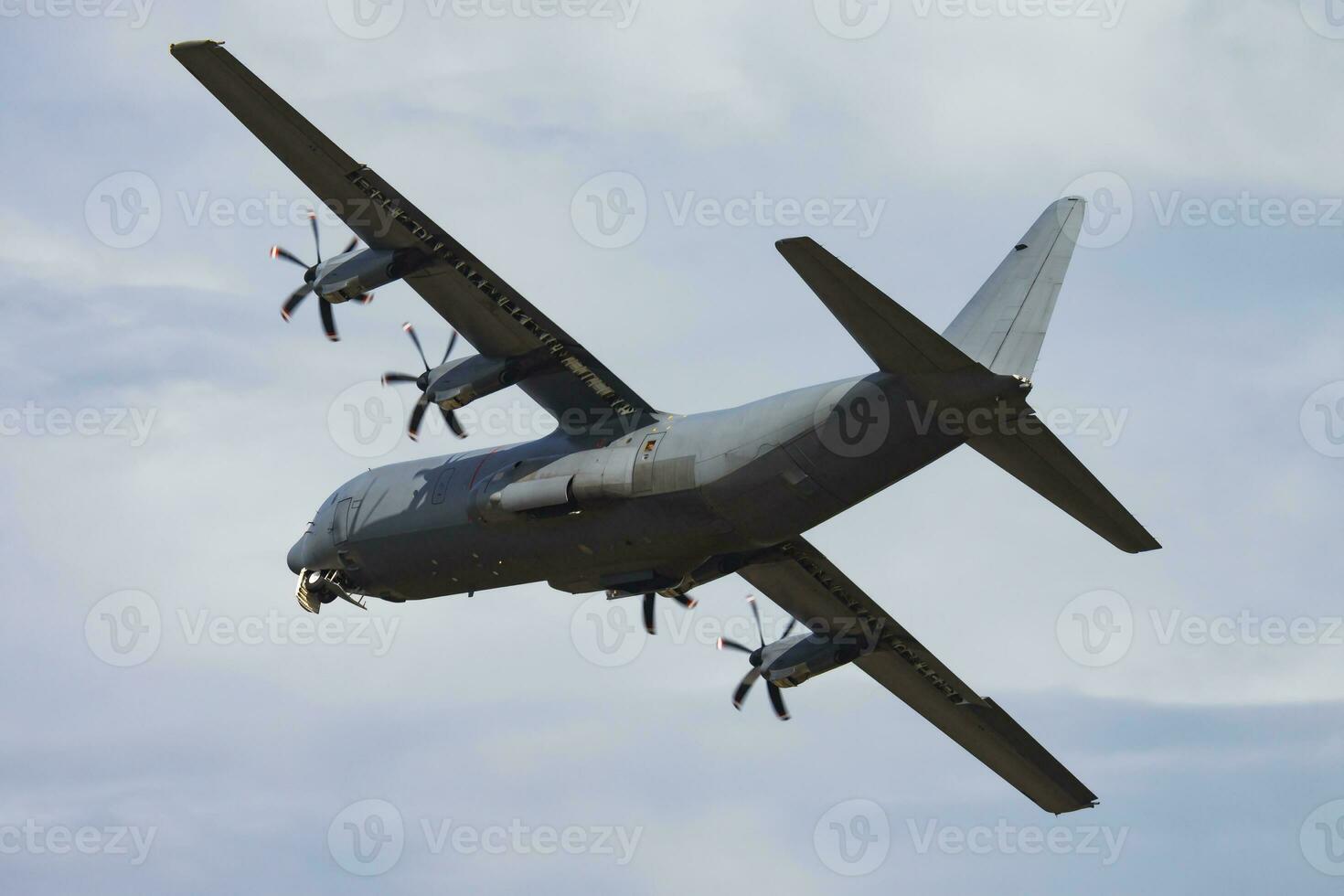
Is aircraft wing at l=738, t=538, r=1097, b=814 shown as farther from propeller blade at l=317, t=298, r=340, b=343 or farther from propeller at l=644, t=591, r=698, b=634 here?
propeller blade at l=317, t=298, r=340, b=343

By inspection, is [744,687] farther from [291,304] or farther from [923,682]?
[291,304]

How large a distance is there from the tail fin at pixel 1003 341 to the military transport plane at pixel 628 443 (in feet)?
0.12

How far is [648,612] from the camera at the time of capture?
128 ft

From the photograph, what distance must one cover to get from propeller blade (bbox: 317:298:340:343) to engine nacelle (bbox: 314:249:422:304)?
257mm

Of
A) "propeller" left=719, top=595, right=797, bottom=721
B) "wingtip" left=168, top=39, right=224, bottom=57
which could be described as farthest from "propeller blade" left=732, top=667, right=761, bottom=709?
"wingtip" left=168, top=39, right=224, bottom=57

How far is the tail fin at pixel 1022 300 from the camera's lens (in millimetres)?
34281

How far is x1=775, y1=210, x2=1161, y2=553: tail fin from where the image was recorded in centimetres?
3178

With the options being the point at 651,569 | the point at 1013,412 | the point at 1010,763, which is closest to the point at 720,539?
the point at 651,569

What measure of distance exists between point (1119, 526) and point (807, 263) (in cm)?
767

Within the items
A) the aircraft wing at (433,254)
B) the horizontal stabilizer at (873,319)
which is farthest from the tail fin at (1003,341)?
the aircraft wing at (433,254)

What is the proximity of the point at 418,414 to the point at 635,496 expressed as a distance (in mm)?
4573

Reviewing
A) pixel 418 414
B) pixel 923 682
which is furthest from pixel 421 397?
pixel 923 682

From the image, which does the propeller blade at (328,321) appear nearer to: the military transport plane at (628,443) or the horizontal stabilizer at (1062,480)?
the military transport plane at (628,443)

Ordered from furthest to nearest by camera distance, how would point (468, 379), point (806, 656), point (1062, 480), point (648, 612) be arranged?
point (806, 656) < point (648, 612) < point (468, 379) < point (1062, 480)
